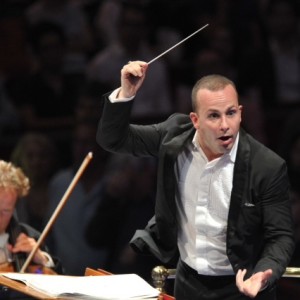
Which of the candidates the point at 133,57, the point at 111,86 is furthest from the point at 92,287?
the point at 133,57

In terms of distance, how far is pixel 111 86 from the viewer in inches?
276

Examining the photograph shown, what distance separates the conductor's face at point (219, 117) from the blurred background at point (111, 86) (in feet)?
7.60

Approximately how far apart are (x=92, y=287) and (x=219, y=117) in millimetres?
645

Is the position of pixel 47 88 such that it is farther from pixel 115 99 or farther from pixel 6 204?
pixel 115 99

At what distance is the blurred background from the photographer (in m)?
6.16

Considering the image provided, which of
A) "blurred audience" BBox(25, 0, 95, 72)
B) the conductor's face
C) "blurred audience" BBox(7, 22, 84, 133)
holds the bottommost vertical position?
the conductor's face

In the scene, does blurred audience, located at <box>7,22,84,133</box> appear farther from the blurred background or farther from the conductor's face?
the conductor's face

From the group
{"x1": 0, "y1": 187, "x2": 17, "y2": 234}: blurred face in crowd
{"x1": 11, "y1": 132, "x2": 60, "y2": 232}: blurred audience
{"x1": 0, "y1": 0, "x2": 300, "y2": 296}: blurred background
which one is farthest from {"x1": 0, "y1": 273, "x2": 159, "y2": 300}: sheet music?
{"x1": 11, "y1": 132, "x2": 60, "y2": 232}: blurred audience

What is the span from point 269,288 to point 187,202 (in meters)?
0.38

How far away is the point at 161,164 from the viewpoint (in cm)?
365

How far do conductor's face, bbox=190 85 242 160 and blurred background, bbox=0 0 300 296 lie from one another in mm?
2316

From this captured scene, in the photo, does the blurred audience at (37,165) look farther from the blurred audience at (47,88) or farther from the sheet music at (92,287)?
the sheet music at (92,287)

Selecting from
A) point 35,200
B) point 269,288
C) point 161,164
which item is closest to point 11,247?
point 161,164

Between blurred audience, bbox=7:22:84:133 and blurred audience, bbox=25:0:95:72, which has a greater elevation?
blurred audience, bbox=25:0:95:72
